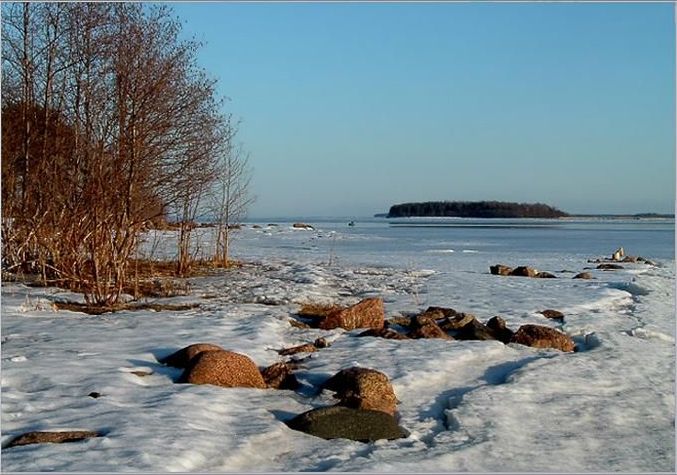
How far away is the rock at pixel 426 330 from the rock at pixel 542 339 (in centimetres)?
96

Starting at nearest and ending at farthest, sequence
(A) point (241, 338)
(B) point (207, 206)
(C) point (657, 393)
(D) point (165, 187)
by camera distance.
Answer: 1. (C) point (657, 393)
2. (A) point (241, 338)
3. (D) point (165, 187)
4. (B) point (207, 206)

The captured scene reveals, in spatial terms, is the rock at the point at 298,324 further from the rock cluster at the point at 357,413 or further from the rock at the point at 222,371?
the rock cluster at the point at 357,413

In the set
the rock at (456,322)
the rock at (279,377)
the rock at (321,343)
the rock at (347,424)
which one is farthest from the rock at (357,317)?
the rock at (347,424)

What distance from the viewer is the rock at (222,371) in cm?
716

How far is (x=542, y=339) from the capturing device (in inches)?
374

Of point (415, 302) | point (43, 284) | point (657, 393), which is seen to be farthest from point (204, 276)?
point (657, 393)

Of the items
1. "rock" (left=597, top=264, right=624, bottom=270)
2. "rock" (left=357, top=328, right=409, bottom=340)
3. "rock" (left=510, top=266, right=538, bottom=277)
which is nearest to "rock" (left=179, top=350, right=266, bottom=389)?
"rock" (left=357, top=328, right=409, bottom=340)

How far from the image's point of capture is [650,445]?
588cm

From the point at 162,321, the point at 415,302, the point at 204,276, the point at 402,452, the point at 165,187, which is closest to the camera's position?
the point at 402,452

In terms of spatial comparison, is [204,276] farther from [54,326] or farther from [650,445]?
[650,445]

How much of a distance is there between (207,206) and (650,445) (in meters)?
16.5

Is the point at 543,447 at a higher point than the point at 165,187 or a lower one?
lower

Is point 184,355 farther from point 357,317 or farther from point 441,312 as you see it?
Result: point 441,312

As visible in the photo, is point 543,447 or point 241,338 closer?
point 543,447
